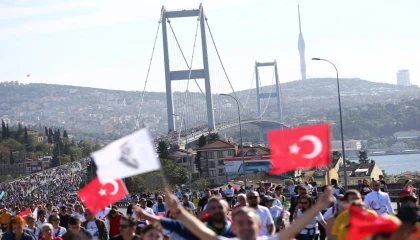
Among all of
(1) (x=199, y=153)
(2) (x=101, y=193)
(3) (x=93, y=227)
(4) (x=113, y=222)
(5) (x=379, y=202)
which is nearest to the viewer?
(2) (x=101, y=193)

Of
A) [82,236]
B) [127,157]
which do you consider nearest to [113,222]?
[82,236]

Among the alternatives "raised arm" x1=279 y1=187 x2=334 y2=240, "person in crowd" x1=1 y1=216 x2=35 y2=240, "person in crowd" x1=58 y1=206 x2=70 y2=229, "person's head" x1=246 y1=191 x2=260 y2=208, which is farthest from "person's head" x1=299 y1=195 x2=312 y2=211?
"raised arm" x1=279 y1=187 x2=334 y2=240

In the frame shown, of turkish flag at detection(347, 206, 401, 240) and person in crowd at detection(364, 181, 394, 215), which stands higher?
turkish flag at detection(347, 206, 401, 240)

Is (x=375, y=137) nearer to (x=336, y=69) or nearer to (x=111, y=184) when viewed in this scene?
(x=336, y=69)

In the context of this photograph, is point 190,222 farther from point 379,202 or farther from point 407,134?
point 407,134

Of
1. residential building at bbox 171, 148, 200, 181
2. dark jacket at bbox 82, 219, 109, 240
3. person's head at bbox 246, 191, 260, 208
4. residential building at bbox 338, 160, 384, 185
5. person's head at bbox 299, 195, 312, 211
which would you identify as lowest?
residential building at bbox 338, 160, 384, 185

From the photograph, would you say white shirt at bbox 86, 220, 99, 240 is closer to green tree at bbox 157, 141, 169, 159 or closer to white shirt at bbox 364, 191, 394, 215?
white shirt at bbox 364, 191, 394, 215
